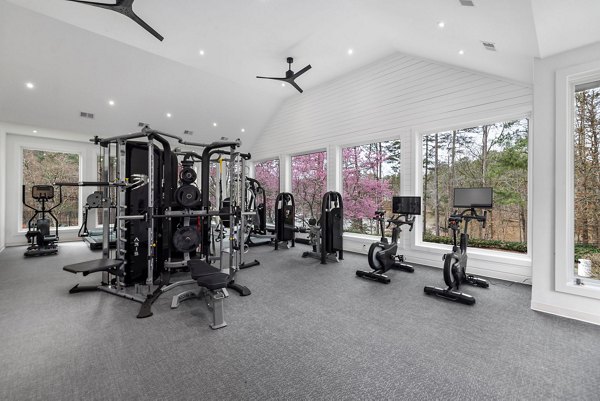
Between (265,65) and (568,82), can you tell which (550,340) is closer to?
(568,82)

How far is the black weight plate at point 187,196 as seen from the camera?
3.53 m

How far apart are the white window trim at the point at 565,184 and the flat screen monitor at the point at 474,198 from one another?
27.0 inches

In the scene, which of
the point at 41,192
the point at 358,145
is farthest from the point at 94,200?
the point at 358,145

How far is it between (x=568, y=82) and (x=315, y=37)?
13.3 ft

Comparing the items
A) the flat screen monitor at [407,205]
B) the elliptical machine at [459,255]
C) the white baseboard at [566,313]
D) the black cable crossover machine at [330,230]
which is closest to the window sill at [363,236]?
the black cable crossover machine at [330,230]

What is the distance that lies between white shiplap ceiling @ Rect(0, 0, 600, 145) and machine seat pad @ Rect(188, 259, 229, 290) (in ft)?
13.1

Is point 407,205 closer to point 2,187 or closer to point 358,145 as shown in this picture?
point 358,145

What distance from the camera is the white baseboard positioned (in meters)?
2.77

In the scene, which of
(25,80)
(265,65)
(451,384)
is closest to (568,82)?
(451,384)

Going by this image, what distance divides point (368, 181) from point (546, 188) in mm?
3794

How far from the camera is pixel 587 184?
3174mm

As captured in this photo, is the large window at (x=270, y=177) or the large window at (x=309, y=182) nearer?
the large window at (x=309, y=182)

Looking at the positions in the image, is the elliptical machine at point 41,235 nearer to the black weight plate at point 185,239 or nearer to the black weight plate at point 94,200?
the black weight plate at point 94,200

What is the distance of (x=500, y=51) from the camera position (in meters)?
3.46
